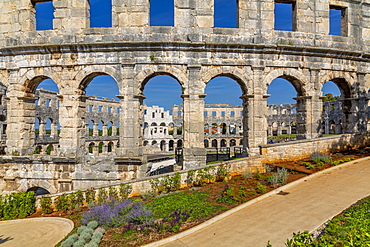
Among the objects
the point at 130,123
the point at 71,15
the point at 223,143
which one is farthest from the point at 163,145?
the point at 71,15

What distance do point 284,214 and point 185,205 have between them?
2.89 metres

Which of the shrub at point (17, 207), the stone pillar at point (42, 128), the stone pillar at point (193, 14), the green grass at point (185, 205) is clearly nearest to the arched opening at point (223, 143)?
the stone pillar at point (42, 128)

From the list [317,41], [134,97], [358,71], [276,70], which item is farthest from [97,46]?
[358,71]

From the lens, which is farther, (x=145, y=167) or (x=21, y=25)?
(x=21, y=25)

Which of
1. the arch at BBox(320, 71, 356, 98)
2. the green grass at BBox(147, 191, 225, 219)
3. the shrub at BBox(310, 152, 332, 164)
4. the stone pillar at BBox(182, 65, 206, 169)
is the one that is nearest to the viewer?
the green grass at BBox(147, 191, 225, 219)

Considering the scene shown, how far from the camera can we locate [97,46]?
12031 millimetres

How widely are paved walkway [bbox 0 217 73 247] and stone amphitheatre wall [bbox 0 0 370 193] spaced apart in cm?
Result: 403

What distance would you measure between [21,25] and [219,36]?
10.9 metres

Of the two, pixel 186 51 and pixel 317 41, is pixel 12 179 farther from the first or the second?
pixel 317 41

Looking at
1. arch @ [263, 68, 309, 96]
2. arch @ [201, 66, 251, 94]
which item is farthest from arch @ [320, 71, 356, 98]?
arch @ [201, 66, 251, 94]

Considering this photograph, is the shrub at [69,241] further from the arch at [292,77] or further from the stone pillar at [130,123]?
the arch at [292,77]

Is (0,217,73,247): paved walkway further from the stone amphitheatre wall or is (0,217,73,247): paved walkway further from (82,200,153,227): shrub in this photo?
Answer: the stone amphitheatre wall

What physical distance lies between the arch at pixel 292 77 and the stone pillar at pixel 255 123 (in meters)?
1.10

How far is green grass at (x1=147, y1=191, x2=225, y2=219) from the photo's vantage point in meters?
6.80
